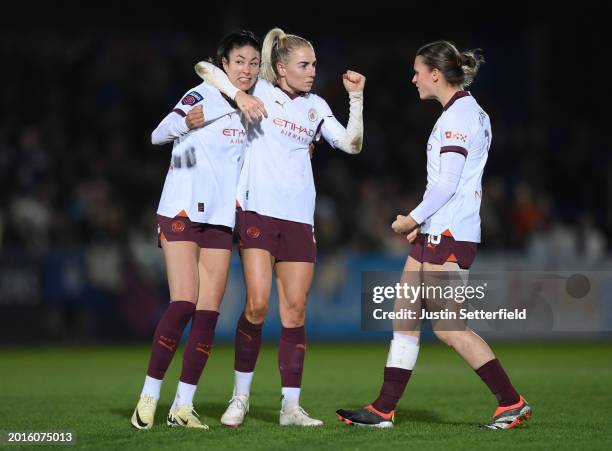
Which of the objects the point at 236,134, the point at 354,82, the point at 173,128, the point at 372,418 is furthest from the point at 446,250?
the point at 173,128

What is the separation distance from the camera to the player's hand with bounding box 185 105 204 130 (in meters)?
7.13

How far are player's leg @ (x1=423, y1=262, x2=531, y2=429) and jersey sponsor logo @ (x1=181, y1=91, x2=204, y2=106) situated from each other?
1.85 meters

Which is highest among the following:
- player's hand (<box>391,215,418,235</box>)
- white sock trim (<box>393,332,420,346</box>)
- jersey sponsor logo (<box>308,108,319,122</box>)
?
jersey sponsor logo (<box>308,108,319,122</box>)

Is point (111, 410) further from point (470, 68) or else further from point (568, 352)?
point (568, 352)

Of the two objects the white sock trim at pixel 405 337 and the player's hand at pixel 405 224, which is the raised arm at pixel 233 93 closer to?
the player's hand at pixel 405 224

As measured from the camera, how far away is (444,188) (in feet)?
22.3

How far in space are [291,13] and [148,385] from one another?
15504mm

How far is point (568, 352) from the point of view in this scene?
573 inches

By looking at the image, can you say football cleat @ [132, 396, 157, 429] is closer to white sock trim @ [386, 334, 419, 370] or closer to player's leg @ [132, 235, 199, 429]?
player's leg @ [132, 235, 199, 429]

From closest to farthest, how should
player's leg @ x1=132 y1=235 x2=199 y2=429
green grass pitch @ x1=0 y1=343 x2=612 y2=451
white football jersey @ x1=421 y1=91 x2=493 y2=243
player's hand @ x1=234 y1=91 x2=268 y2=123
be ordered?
green grass pitch @ x1=0 y1=343 x2=612 y2=451
white football jersey @ x1=421 y1=91 x2=493 y2=243
player's hand @ x1=234 y1=91 x2=268 y2=123
player's leg @ x1=132 y1=235 x2=199 y2=429

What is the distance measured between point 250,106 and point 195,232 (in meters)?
0.92

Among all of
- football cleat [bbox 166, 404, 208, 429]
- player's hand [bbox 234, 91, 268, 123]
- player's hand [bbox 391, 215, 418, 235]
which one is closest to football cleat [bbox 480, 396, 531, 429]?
player's hand [bbox 391, 215, 418, 235]

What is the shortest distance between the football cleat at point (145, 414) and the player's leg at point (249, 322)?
0.50 m

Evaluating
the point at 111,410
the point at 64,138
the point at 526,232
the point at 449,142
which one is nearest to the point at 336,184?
the point at 526,232
